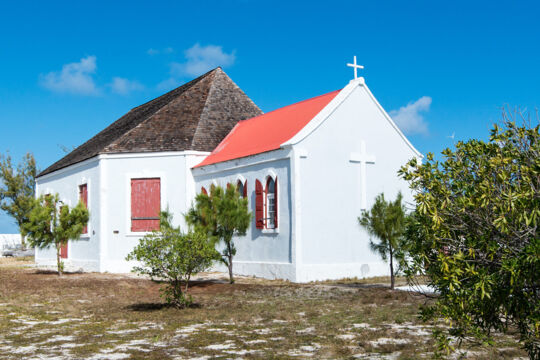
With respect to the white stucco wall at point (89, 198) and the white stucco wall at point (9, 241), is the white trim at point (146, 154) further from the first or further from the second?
the white stucco wall at point (9, 241)

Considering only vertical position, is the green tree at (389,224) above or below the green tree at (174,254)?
above

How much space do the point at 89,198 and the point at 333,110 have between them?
13600mm

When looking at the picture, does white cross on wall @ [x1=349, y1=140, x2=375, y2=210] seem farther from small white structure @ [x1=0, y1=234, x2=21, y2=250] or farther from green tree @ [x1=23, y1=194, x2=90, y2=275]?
small white structure @ [x1=0, y1=234, x2=21, y2=250]

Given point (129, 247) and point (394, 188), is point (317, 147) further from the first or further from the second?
point (129, 247)

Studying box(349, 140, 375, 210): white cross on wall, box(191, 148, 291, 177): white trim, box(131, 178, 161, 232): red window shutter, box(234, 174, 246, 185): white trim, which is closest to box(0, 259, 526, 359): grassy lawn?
box(349, 140, 375, 210): white cross on wall

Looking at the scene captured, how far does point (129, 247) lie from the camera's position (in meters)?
26.2

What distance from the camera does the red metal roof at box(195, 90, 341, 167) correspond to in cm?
2233

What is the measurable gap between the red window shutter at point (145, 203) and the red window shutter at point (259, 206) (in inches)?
249

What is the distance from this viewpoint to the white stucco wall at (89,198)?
27078mm

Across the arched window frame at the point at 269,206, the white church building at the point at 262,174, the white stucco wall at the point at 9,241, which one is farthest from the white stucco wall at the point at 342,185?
the white stucco wall at the point at 9,241

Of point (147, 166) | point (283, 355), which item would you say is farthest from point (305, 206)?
point (283, 355)

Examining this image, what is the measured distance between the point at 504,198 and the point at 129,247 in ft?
75.5

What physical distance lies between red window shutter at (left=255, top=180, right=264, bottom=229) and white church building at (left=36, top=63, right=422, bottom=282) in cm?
4

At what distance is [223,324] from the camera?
38.6 feet
